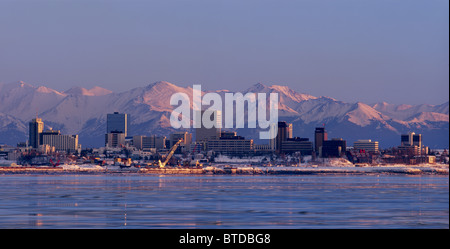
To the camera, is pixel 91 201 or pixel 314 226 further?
pixel 91 201

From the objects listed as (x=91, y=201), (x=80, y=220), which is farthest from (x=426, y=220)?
(x=91, y=201)

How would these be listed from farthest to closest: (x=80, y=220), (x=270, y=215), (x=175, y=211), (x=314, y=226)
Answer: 1. (x=175, y=211)
2. (x=270, y=215)
3. (x=80, y=220)
4. (x=314, y=226)

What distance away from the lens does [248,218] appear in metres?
51.1

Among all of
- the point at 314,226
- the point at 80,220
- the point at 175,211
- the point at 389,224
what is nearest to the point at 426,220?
the point at 389,224
